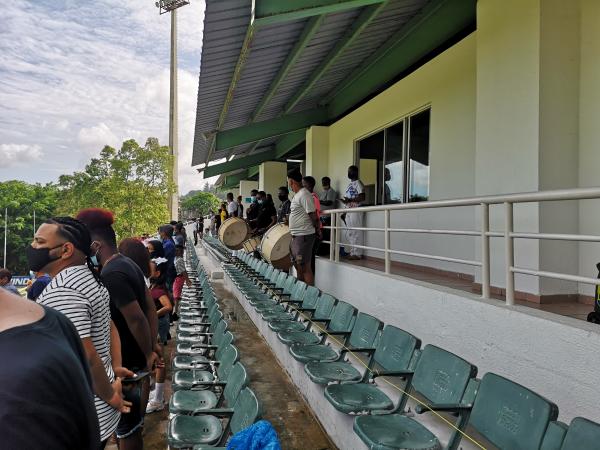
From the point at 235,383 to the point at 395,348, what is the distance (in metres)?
1.10

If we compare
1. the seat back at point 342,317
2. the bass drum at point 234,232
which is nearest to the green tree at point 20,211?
the bass drum at point 234,232

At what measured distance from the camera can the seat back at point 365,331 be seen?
3.40 meters

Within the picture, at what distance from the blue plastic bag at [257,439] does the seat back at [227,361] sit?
5.25ft

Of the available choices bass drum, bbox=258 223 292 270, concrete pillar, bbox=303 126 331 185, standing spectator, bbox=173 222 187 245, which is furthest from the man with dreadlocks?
concrete pillar, bbox=303 126 331 185

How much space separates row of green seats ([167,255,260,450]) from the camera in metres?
2.46

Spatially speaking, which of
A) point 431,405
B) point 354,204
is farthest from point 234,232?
point 431,405

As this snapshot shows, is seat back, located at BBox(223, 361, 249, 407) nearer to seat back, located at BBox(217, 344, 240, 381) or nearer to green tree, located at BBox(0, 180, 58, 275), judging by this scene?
seat back, located at BBox(217, 344, 240, 381)

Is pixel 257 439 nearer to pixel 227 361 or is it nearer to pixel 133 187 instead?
pixel 227 361

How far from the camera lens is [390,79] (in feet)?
22.6

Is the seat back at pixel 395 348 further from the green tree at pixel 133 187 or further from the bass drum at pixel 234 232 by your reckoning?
the green tree at pixel 133 187

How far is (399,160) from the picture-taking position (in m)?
7.04

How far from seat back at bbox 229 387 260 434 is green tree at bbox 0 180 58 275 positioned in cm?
5936

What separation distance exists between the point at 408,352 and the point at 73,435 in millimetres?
2431

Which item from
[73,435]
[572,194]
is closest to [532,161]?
[572,194]
